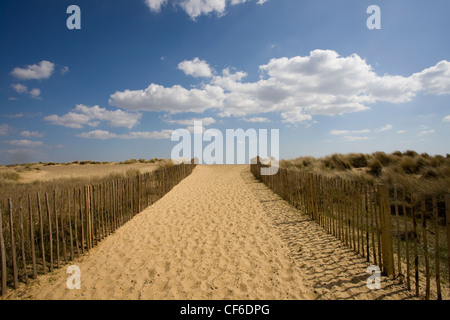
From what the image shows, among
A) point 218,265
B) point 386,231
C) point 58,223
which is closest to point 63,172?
point 58,223

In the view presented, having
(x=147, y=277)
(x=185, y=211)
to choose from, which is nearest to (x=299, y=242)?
(x=147, y=277)

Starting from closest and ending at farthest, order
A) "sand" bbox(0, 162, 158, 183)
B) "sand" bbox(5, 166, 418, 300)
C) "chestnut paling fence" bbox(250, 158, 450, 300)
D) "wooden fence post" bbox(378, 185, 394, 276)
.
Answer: "chestnut paling fence" bbox(250, 158, 450, 300)
"sand" bbox(5, 166, 418, 300)
"wooden fence post" bbox(378, 185, 394, 276)
"sand" bbox(0, 162, 158, 183)

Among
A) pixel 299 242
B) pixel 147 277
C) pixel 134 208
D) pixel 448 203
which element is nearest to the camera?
pixel 448 203

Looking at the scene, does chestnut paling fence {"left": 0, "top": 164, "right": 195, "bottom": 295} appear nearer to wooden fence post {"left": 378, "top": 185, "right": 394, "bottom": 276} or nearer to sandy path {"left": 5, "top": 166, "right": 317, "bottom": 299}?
sandy path {"left": 5, "top": 166, "right": 317, "bottom": 299}

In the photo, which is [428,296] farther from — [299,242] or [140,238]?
[140,238]

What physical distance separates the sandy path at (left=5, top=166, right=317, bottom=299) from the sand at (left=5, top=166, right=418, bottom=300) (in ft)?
0.05

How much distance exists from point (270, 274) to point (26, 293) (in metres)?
3.88

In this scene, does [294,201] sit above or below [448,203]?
below

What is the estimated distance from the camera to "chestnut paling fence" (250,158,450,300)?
331 centimetres

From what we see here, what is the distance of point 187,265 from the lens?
14.7ft

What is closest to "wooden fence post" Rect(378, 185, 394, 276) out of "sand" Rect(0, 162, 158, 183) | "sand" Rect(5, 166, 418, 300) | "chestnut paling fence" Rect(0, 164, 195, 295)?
"sand" Rect(5, 166, 418, 300)

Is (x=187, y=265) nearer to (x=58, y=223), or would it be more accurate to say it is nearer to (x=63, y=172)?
(x=58, y=223)

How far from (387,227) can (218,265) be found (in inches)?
120
